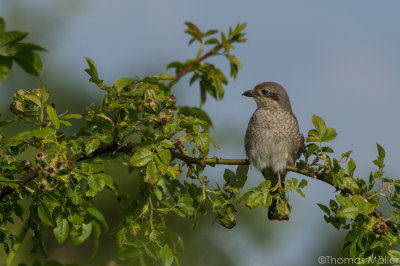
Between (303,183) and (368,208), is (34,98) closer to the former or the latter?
(303,183)

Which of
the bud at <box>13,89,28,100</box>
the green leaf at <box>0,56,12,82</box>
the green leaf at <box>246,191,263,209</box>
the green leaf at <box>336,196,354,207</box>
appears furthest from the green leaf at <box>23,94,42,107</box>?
the green leaf at <box>336,196,354,207</box>

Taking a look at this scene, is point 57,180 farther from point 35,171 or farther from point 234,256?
point 234,256

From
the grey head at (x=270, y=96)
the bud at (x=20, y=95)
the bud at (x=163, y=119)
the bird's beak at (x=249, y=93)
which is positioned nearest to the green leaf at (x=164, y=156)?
the bud at (x=163, y=119)

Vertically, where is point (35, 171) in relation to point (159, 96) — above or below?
below

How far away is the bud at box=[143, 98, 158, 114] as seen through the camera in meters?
2.73

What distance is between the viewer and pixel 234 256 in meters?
11.5

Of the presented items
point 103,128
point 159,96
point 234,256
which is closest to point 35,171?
point 103,128

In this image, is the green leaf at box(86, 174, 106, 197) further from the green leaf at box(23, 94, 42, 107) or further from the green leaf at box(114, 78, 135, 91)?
the green leaf at box(23, 94, 42, 107)

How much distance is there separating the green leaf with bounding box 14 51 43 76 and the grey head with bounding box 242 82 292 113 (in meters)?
4.33

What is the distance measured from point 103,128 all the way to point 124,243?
2.11 feet

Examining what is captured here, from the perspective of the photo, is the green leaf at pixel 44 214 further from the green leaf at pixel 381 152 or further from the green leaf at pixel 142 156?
the green leaf at pixel 381 152

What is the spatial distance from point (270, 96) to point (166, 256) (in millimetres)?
3671

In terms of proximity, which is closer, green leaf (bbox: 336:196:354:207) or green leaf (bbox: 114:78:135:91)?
green leaf (bbox: 114:78:135:91)

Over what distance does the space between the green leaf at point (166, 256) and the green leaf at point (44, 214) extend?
626 millimetres
